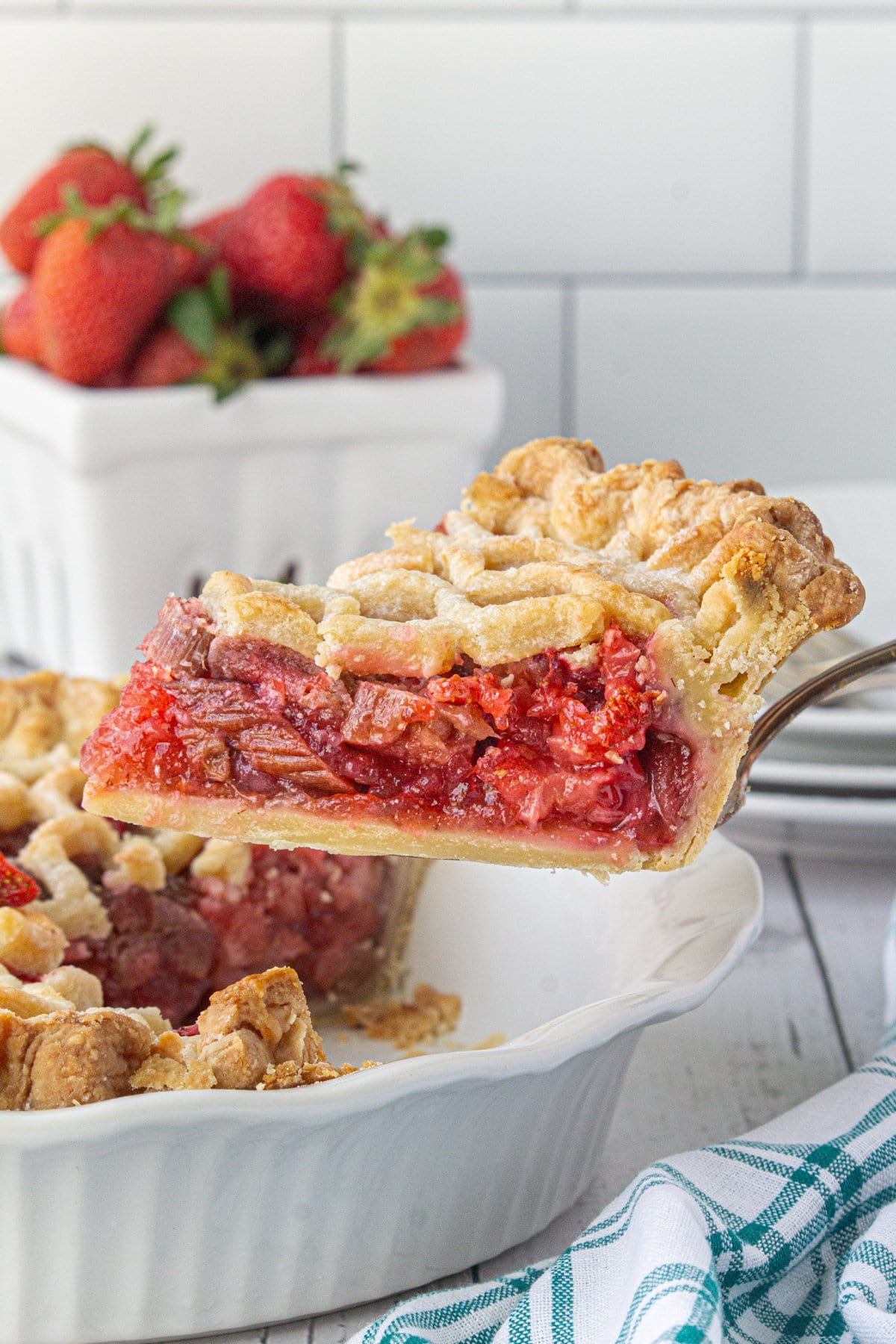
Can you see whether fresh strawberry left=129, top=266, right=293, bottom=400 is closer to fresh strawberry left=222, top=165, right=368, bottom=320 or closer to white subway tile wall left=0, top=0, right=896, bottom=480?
fresh strawberry left=222, top=165, right=368, bottom=320

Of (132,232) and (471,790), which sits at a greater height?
(132,232)

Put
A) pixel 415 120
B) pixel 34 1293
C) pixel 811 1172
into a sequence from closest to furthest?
1. pixel 34 1293
2. pixel 811 1172
3. pixel 415 120

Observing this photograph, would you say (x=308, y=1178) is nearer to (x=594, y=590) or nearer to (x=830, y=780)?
(x=594, y=590)

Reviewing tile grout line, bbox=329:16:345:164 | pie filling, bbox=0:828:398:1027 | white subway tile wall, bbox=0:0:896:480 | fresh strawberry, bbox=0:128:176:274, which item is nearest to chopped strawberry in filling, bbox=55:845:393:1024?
pie filling, bbox=0:828:398:1027

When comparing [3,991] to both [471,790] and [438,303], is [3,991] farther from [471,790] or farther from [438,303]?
[438,303]

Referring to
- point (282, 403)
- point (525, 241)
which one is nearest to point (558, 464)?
point (282, 403)

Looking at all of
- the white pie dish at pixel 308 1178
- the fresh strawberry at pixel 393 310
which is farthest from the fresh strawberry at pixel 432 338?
the white pie dish at pixel 308 1178

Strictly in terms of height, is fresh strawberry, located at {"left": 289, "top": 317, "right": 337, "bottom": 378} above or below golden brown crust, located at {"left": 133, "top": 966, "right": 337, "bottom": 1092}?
above
